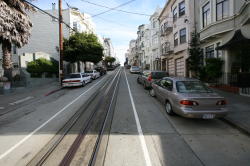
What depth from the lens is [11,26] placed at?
13875 millimetres

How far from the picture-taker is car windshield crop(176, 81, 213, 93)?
6.72 m

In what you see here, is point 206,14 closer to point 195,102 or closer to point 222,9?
point 222,9

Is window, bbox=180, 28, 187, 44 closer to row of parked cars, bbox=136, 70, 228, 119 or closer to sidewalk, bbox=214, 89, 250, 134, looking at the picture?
sidewalk, bbox=214, 89, 250, 134

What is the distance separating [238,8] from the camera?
472 inches

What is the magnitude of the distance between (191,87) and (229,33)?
853 centimetres

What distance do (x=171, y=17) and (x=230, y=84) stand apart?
16.0m

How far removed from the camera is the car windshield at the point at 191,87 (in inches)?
265

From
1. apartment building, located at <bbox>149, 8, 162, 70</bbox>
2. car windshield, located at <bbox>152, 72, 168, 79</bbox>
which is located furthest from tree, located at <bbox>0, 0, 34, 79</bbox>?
apartment building, located at <bbox>149, 8, 162, 70</bbox>

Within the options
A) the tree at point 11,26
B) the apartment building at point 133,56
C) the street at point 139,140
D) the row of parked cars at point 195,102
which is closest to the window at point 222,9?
the row of parked cars at point 195,102

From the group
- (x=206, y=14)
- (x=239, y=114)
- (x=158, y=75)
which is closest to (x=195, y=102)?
(x=239, y=114)

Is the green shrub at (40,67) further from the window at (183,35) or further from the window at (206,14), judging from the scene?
the window at (206,14)

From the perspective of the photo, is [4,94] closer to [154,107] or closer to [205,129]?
[154,107]

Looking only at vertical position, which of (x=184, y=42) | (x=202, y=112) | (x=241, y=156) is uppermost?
(x=184, y=42)

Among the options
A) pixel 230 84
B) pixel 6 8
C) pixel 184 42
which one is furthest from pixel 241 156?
pixel 184 42
